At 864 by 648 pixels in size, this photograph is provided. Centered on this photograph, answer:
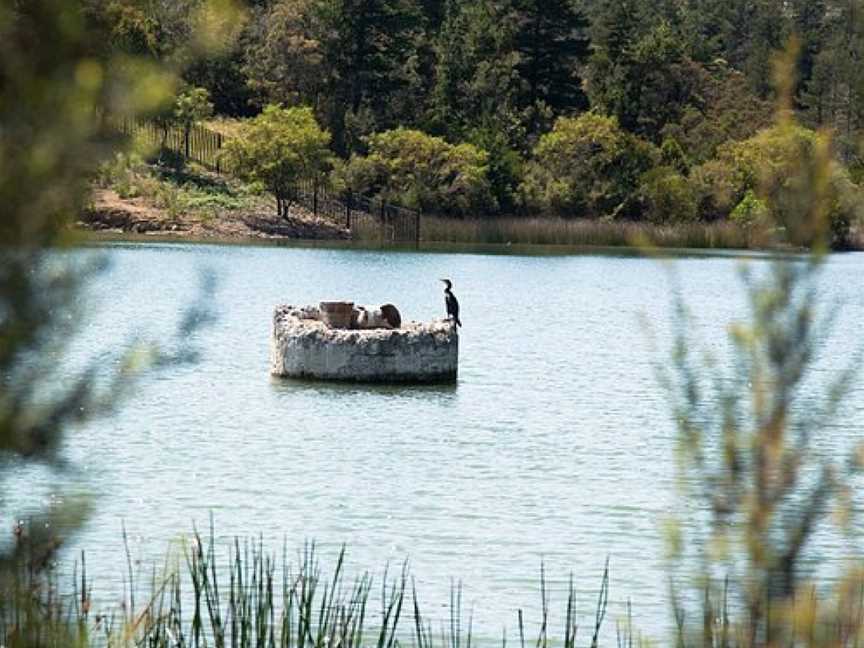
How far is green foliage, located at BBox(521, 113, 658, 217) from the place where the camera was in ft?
251

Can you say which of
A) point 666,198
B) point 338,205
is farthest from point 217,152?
point 666,198

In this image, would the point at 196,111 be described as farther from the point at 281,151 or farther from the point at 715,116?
the point at 715,116

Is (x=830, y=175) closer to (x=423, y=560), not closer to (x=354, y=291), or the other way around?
(x=423, y=560)

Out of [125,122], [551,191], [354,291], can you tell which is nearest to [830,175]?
[125,122]

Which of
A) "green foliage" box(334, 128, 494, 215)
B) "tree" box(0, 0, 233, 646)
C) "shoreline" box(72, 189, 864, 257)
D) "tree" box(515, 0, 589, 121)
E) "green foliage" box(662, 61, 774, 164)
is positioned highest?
"tree" box(515, 0, 589, 121)

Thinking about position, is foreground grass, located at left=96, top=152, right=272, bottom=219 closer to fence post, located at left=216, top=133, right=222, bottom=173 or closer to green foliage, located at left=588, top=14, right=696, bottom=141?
fence post, located at left=216, top=133, right=222, bottom=173

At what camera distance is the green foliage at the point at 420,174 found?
7362 cm

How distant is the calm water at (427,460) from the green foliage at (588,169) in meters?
40.6

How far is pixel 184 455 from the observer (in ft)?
59.1

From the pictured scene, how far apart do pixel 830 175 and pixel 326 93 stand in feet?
256

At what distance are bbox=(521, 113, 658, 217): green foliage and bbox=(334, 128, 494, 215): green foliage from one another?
9.94ft

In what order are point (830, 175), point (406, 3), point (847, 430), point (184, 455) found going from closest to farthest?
1. point (830, 175)
2. point (184, 455)
3. point (847, 430)
4. point (406, 3)

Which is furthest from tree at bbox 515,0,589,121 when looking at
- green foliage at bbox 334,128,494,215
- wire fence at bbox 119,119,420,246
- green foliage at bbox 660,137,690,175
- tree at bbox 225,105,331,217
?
tree at bbox 225,105,331,217

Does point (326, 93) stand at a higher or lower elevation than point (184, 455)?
higher
